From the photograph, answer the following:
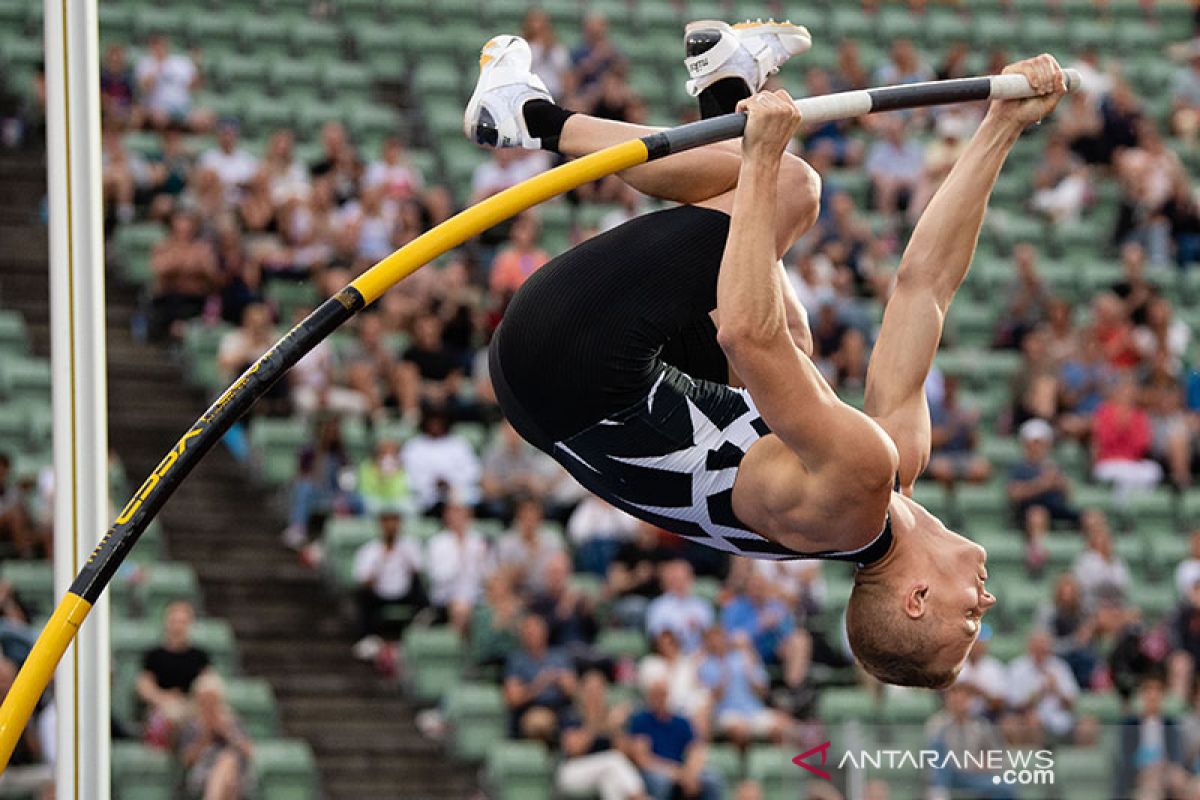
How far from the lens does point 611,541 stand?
11.8 m

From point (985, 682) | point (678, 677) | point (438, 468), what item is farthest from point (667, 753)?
point (438, 468)

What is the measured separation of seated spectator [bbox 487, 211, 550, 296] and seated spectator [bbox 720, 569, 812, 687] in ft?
8.25

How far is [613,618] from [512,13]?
630cm

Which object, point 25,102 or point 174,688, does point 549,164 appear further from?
point 174,688

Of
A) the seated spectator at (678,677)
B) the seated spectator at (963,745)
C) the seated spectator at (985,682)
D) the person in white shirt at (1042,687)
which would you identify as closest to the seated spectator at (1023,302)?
the person in white shirt at (1042,687)

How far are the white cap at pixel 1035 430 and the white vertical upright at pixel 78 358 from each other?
9.20 m

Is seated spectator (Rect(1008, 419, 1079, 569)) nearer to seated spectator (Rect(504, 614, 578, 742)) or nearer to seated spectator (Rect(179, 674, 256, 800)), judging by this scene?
seated spectator (Rect(504, 614, 578, 742))

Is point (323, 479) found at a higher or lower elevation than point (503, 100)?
lower

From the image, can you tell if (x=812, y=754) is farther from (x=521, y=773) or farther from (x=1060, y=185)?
(x=1060, y=185)

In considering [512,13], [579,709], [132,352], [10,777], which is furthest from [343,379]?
[512,13]

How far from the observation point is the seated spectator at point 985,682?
11578 mm

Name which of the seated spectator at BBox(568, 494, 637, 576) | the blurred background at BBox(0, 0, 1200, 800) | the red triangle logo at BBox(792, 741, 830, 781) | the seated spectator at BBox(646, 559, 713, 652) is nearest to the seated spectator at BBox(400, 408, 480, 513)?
the blurred background at BBox(0, 0, 1200, 800)

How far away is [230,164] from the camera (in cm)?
1315

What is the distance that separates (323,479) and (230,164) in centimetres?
244
